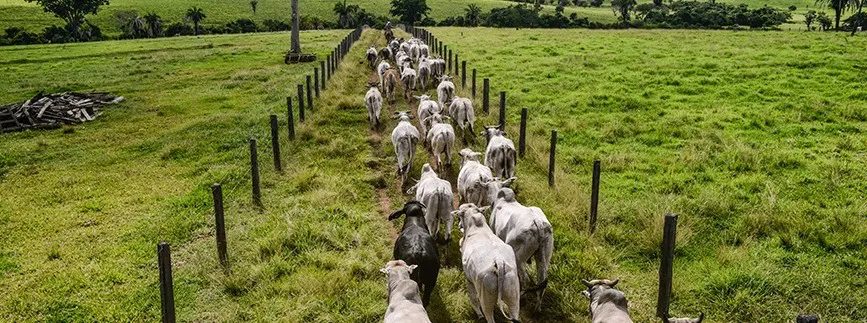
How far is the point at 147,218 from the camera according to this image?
37.8ft

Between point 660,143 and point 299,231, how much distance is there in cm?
1009

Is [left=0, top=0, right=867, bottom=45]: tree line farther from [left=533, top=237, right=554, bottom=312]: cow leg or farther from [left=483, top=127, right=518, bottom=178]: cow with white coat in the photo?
[left=533, top=237, right=554, bottom=312]: cow leg

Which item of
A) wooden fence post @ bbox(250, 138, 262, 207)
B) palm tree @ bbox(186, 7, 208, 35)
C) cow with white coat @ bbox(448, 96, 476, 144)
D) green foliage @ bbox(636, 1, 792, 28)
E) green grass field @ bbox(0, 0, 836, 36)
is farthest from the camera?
palm tree @ bbox(186, 7, 208, 35)

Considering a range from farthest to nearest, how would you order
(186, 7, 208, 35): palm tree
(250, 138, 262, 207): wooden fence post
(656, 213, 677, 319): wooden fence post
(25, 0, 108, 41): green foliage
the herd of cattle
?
(186, 7, 208, 35): palm tree < (25, 0, 108, 41): green foliage < (250, 138, 262, 207): wooden fence post < (656, 213, 677, 319): wooden fence post < the herd of cattle

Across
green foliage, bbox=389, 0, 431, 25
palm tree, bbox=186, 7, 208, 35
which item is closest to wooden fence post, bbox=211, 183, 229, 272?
palm tree, bbox=186, 7, 208, 35

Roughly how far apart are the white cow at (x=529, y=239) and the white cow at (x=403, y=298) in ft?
4.80

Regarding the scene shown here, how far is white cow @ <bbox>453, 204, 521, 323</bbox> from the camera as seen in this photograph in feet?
21.8

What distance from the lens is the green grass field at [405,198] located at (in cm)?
816

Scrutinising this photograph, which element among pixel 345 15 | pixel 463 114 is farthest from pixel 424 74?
pixel 345 15

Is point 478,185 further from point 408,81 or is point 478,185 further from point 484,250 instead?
point 408,81

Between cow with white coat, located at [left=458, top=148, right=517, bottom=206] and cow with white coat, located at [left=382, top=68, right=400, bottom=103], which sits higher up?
cow with white coat, located at [left=382, top=68, right=400, bottom=103]

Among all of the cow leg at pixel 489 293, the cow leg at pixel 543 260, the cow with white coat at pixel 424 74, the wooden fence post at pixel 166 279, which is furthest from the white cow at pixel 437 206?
the cow with white coat at pixel 424 74

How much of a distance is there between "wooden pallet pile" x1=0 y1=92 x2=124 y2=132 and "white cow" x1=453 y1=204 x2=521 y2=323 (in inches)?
735

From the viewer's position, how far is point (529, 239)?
25.0ft
